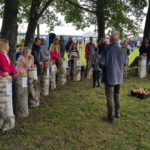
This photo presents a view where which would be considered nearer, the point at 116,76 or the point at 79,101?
the point at 116,76

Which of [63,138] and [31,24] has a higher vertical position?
[31,24]

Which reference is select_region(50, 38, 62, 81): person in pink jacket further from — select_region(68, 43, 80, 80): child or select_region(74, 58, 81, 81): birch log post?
select_region(74, 58, 81, 81): birch log post

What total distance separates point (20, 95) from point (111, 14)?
863 centimetres

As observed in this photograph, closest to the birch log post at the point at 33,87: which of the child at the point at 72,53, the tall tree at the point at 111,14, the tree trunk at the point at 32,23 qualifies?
the tree trunk at the point at 32,23

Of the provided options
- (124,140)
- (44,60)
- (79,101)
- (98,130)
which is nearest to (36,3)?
(44,60)

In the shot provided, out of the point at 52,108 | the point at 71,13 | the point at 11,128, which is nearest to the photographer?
the point at 11,128

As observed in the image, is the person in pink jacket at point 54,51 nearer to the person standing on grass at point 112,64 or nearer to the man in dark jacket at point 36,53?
the man in dark jacket at point 36,53

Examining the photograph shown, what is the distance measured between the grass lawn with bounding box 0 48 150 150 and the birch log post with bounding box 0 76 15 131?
17cm

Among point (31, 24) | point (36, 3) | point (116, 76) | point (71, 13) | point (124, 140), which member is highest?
point (71, 13)

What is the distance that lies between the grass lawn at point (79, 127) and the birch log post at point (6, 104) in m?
0.17

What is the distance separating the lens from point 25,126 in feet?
14.4

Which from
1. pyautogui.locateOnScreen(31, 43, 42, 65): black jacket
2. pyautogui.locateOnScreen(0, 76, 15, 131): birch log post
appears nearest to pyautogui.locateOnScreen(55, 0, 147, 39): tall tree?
pyautogui.locateOnScreen(31, 43, 42, 65): black jacket

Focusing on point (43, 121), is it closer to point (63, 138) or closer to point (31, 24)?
point (63, 138)

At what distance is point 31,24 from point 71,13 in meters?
6.66
